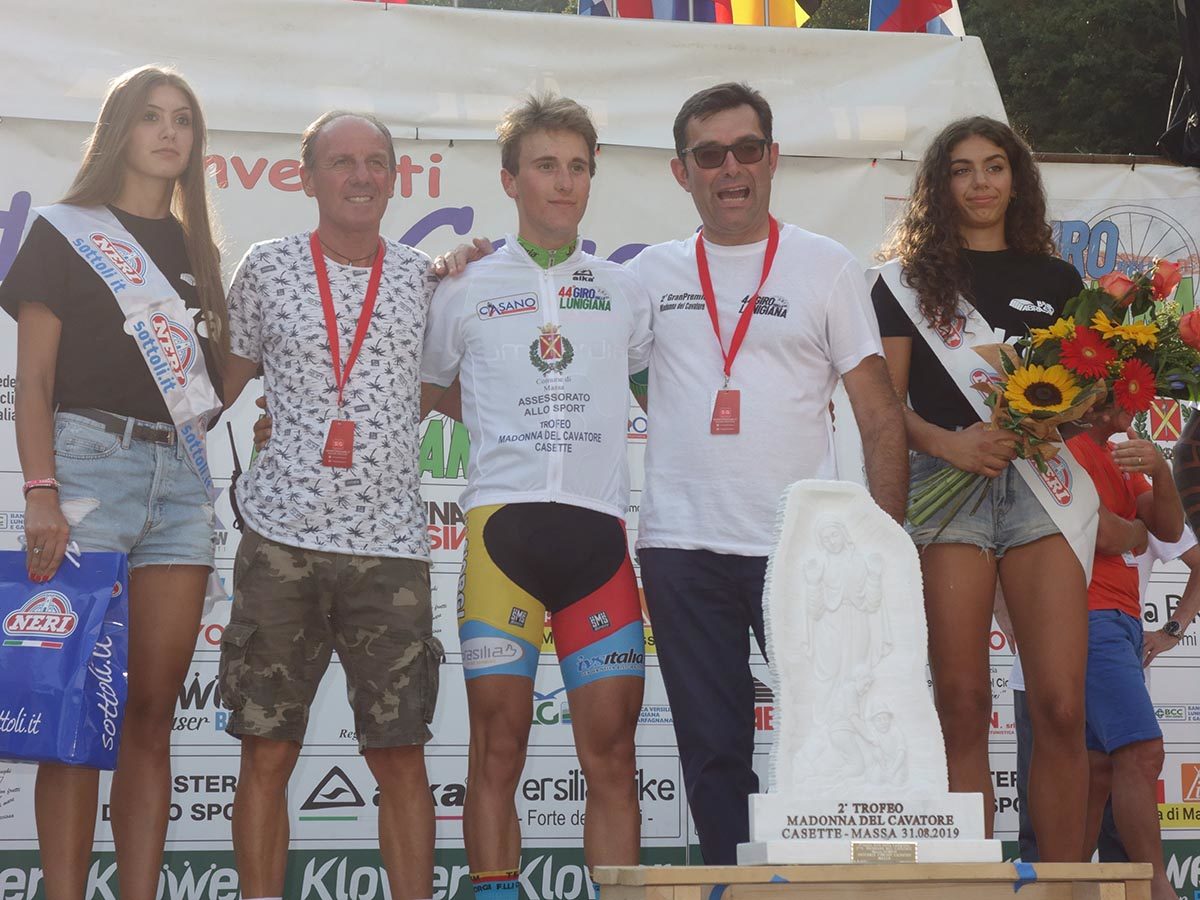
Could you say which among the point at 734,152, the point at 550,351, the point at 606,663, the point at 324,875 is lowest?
the point at 324,875

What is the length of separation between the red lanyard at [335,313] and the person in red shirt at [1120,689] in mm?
1876

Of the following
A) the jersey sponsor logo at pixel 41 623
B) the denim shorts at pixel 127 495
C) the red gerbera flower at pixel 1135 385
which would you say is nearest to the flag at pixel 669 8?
the red gerbera flower at pixel 1135 385

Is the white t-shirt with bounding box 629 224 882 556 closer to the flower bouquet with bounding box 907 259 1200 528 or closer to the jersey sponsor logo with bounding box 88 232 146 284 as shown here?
the flower bouquet with bounding box 907 259 1200 528

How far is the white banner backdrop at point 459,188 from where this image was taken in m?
4.51

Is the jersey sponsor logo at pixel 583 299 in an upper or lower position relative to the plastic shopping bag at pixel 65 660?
upper

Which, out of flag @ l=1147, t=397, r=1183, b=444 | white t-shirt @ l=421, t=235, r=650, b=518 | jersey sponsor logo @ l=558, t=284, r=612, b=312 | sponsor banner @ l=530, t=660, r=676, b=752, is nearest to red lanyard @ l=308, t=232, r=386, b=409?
white t-shirt @ l=421, t=235, r=650, b=518

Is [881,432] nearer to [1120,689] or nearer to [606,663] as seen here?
[606,663]

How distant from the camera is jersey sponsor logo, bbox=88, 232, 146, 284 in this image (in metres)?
3.15

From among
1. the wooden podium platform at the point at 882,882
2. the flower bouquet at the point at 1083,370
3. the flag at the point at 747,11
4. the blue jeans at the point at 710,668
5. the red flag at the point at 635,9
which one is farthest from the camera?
the flag at the point at 747,11

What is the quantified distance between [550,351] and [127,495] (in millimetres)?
959

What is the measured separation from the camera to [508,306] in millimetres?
3211

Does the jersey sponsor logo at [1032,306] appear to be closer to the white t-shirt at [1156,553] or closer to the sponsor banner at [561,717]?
the white t-shirt at [1156,553]

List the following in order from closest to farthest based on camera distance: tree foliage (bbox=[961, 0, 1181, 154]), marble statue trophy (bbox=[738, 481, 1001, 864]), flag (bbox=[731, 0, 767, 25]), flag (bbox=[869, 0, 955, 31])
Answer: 1. marble statue trophy (bbox=[738, 481, 1001, 864])
2. flag (bbox=[869, 0, 955, 31])
3. flag (bbox=[731, 0, 767, 25])
4. tree foliage (bbox=[961, 0, 1181, 154])

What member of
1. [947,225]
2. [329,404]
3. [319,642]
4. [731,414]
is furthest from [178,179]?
[947,225]
